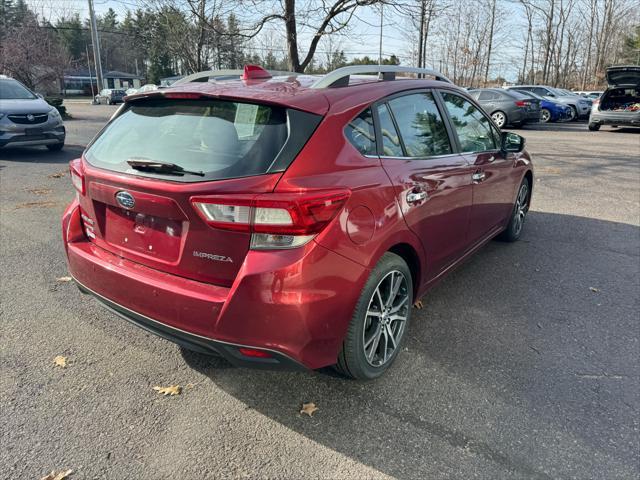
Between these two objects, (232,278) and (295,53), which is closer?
(232,278)

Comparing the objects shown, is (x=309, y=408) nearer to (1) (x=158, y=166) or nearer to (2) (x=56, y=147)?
(1) (x=158, y=166)

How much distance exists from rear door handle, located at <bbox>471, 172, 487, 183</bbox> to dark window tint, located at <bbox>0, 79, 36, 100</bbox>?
10.6m

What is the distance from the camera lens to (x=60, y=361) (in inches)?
120

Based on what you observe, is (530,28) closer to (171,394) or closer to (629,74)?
(629,74)

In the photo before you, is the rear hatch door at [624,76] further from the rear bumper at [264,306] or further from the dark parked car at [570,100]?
the rear bumper at [264,306]

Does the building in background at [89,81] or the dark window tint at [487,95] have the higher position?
the building in background at [89,81]

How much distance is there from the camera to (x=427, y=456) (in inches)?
91.6

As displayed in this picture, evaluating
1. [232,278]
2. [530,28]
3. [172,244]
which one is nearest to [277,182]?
[232,278]

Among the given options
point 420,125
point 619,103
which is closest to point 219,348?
point 420,125

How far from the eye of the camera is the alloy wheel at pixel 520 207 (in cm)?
533

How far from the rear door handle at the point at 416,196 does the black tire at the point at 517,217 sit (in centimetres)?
246

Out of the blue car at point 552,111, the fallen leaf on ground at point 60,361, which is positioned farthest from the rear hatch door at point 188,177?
the blue car at point 552,111

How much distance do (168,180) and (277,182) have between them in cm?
55

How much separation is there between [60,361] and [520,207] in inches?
183
